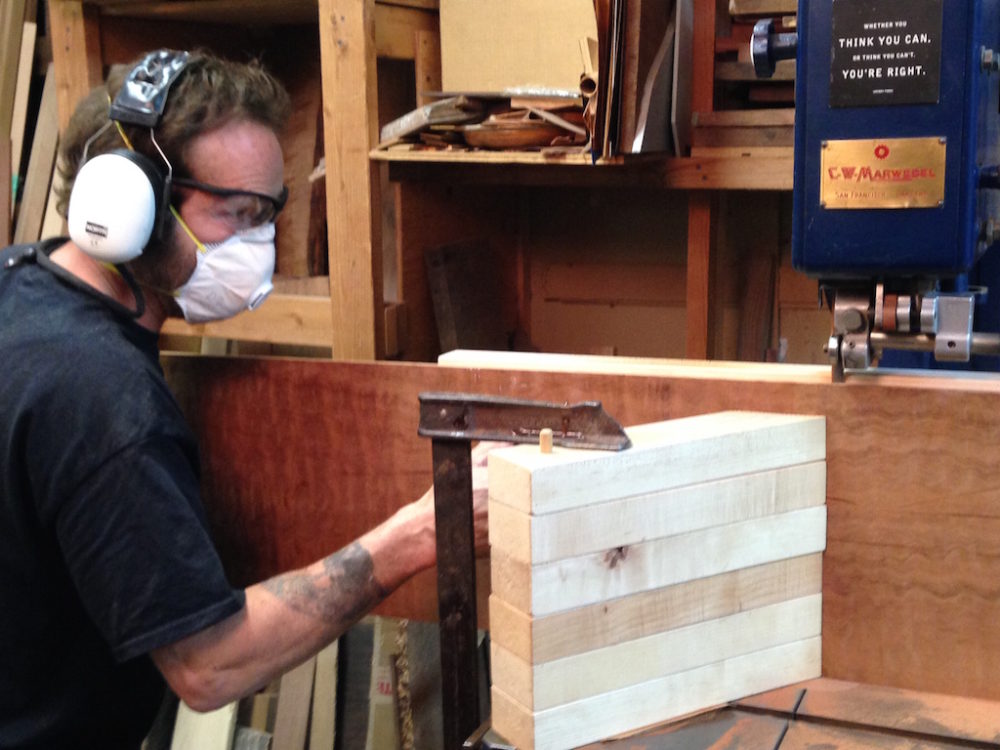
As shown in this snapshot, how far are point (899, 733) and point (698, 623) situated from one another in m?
0.23

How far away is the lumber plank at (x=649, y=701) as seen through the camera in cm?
109

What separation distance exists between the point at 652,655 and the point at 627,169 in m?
1.14

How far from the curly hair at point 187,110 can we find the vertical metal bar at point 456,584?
574 mm

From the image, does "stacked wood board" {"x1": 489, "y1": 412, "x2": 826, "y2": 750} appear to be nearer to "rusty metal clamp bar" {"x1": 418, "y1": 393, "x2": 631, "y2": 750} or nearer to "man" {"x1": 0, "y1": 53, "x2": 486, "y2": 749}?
"rusty metal clamp bar" {"x1": 418, "y1": 393, "x2": 631, "y2": 750}

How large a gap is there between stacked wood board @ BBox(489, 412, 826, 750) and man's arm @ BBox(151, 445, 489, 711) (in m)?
0.23

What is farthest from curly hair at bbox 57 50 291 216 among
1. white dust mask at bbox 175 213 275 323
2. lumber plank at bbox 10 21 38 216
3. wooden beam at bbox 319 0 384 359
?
lumber plank at bbox 10 21 38 216

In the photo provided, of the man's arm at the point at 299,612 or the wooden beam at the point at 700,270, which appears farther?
the wooden beam at the point at 700,270

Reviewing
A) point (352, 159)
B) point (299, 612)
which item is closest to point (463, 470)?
point (299, 612)

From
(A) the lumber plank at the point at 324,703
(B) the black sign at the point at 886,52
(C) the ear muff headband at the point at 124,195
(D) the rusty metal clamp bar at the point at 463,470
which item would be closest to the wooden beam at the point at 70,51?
(C) the ear muff headband at the point at 124,195

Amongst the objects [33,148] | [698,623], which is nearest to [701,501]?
[698,623]

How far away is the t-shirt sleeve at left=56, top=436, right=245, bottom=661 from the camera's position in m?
1.22

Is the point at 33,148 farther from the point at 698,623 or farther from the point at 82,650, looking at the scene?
the point at 698,623

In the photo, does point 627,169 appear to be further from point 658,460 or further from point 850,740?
point 850,740

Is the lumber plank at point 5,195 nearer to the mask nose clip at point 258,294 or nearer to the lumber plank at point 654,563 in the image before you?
the mask nose clip at point 258,294
